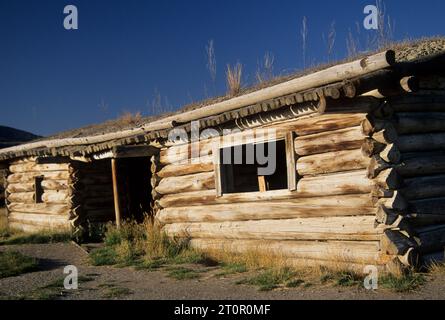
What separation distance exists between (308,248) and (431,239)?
185cm

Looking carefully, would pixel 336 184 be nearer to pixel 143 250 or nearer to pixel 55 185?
pixel 143 250

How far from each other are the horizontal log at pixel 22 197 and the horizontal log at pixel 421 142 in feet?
40.3

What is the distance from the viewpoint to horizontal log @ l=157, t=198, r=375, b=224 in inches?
318

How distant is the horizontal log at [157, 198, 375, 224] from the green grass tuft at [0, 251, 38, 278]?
285cm

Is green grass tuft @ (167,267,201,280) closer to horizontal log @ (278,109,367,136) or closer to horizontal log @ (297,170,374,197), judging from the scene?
horizontal log @ (297,170,374,197)

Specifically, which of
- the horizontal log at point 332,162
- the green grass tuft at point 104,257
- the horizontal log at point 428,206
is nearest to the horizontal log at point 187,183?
the green grass tuft at point 104,257

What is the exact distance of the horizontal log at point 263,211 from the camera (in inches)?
318

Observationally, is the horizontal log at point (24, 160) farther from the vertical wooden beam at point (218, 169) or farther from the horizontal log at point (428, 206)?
the horizontal log at point (428, 206)

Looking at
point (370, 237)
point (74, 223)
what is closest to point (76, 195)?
point (74, 223)

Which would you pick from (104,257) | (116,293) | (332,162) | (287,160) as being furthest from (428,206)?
(104,257)

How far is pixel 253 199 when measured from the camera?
9.52 metres

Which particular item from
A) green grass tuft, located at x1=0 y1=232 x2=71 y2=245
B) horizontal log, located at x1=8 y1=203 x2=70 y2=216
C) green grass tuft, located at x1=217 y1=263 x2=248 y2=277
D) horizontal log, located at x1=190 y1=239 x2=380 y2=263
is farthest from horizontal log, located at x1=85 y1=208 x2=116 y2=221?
green grass tuft, located at x1=217 y1=263 x2=248 y2=277

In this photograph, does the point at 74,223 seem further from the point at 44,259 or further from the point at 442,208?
the point at 442,208
